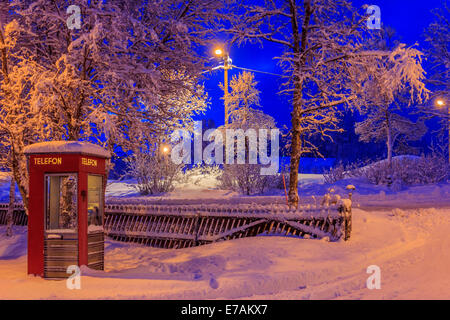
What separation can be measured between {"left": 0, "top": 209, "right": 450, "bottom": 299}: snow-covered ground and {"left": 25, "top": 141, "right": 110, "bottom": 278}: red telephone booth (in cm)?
50

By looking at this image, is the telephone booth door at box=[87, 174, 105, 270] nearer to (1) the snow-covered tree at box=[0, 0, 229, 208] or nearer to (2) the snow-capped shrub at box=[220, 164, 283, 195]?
(1) the snow-covered tree at box=[0, 0, 229, 208]

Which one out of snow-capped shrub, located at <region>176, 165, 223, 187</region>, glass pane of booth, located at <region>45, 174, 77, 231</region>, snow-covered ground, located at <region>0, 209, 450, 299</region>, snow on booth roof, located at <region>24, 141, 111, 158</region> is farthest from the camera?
snow-capped shrub, located at <region>176, 165, 223, 187</region>

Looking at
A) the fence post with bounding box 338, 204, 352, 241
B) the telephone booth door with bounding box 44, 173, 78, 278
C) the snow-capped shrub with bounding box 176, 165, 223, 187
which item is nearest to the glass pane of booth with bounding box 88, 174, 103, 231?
the telephone booth door with bounding box 44, 173, 78, 278

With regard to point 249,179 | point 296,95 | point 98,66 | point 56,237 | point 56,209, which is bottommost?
point 56,237

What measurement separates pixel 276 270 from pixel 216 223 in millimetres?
3528

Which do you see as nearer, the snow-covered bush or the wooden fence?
the wooden fence

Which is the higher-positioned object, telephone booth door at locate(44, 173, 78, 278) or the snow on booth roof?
the snow on booth roof

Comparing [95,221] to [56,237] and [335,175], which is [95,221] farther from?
[335,175]

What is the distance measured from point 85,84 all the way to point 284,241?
6.44m

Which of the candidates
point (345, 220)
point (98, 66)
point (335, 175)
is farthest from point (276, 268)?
point (335, 175)

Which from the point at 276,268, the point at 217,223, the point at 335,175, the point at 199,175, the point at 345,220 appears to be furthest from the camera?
the point at 199,175

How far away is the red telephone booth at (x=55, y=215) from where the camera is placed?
26.1 feet

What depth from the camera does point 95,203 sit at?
28.8ft

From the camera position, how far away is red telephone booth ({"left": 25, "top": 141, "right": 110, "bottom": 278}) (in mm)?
→ 7949
